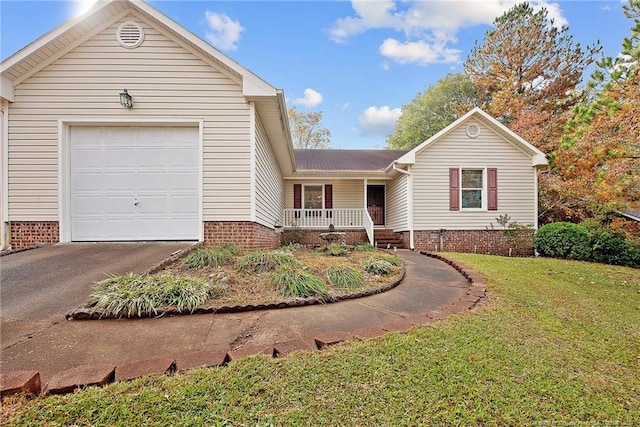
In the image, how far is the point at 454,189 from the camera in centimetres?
1033

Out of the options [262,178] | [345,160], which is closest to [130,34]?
[262,178]

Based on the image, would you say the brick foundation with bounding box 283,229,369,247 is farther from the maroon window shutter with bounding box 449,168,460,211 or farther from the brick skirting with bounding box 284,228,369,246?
the maroon window shutter with bounding box 449,168,460,211

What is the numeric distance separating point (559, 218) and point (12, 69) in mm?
18941

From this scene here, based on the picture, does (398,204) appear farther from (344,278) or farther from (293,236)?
(344,278)

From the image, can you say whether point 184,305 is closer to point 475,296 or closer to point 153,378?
point 153,378

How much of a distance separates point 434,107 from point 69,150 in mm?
22956

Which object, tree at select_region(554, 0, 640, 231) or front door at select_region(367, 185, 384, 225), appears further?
front door at select_region(367, 185, 384, 225)

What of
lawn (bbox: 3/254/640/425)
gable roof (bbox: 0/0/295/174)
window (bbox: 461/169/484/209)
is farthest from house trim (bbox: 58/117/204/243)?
window (bbox: 461/169/484/209)

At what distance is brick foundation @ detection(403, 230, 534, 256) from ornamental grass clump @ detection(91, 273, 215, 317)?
8.38 meters

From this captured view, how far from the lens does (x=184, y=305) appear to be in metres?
3.02

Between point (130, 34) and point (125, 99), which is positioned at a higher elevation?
point (130, 34)

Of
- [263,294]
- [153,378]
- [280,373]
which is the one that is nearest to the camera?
[153,378]

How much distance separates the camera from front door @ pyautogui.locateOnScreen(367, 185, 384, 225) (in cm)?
1348

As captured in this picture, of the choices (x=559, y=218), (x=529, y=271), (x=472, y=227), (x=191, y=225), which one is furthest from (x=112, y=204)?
(x=559, y=218)
